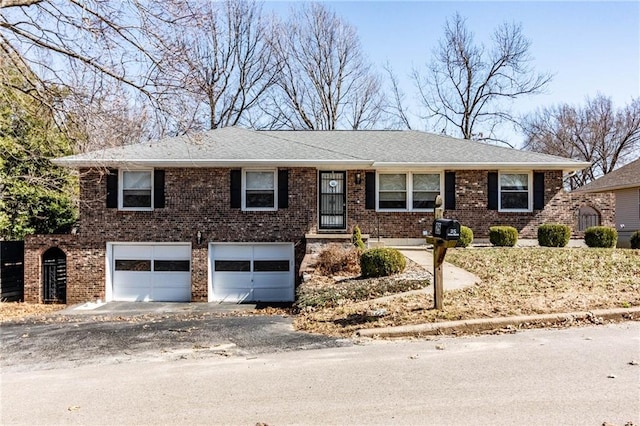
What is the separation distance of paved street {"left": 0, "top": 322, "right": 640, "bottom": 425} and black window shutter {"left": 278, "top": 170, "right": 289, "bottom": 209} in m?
9.80

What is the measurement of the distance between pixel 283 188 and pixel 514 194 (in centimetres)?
881

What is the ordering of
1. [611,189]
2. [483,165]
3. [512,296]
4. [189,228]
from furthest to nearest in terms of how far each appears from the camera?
→ 1. [611,189]
2. [483,165]
3. [189,228]
4. [512,296]

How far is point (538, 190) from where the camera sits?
1755 cm

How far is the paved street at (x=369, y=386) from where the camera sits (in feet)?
13.0

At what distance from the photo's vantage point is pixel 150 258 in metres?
16.2

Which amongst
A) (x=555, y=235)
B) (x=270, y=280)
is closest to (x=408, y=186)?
(x=555, y=235)

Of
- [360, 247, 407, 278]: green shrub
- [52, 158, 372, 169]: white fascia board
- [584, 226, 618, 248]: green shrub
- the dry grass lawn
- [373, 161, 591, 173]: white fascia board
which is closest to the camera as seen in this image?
the dry grass lawn

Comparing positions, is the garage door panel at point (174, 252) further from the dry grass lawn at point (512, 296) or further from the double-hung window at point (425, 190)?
the double-hung window at point (425, 190)

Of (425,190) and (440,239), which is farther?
(425,190)

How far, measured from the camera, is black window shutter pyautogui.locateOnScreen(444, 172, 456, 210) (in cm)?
1748

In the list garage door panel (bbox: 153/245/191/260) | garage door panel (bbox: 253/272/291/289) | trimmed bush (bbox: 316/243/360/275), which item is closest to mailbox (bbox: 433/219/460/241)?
trimmed bush (bbox: 316/243/360/275)

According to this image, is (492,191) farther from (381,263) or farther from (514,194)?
(381,263)

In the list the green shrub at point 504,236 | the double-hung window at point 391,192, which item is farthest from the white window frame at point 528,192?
the double-hung window at point 391,192

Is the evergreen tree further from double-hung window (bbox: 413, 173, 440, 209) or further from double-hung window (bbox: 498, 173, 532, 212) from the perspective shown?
double-hung window (bbox: 498, 173, 532, 212)
